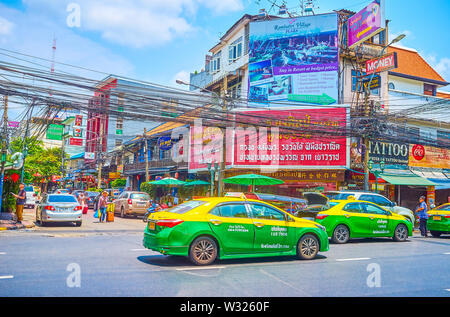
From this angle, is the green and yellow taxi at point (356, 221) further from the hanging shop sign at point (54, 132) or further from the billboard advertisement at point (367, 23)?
the hanging shop sign at point (54, 132)

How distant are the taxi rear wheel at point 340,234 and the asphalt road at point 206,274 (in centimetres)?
171

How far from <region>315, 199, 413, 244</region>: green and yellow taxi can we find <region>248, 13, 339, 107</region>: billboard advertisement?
584 inches

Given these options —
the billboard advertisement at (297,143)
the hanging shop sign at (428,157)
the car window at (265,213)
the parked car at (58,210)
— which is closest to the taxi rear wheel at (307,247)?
the car window at (265,213)

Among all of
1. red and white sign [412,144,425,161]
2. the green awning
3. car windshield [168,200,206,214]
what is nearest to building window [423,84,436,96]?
red and white sign [412,144,425,161]

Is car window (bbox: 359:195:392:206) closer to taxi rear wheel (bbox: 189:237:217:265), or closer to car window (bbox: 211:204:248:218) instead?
car window (bbox: 211:204:248:218)

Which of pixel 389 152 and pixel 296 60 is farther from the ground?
pixel 296 60

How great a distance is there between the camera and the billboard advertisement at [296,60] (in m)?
28.4

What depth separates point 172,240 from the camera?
8102 mm

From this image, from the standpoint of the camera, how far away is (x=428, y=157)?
2894 cm

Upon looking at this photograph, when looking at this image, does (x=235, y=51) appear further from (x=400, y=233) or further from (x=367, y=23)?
(x=400, y=233)

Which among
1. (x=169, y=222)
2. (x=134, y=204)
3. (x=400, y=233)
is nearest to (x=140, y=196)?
(x=134, y=204)

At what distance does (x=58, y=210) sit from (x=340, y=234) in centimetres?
1210

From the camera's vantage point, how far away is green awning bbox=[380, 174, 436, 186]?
24.6 metres
